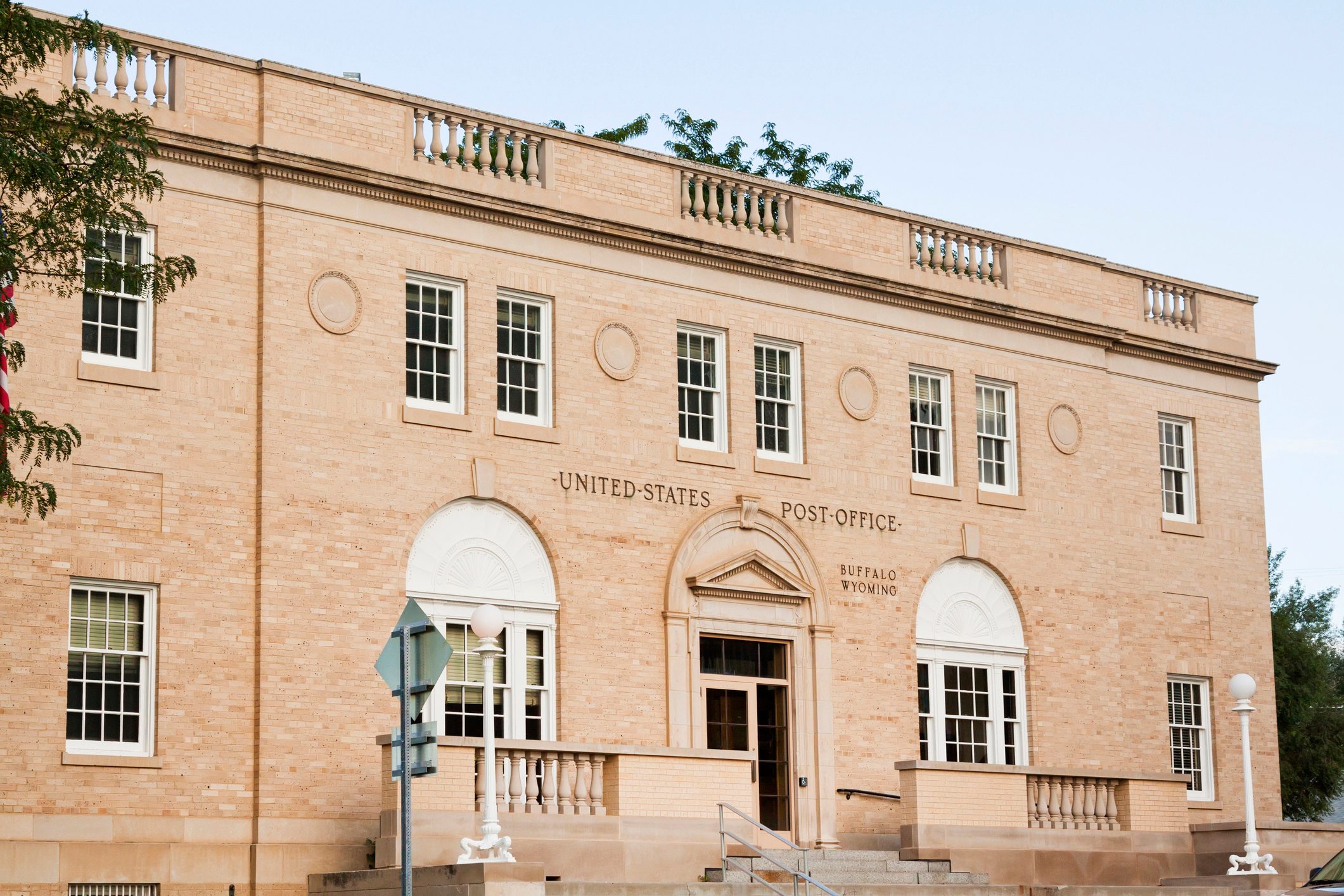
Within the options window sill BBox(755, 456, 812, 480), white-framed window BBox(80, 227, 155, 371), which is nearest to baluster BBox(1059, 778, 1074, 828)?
window sill BBox(755, 456, 812, 480)

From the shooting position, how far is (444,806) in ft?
73.1

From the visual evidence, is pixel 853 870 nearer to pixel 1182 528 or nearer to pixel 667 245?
pixel 667 245

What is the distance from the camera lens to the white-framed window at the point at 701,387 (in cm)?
2856

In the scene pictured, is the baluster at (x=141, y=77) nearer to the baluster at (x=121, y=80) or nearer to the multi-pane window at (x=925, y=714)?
the baluster at (x=121, y=80)

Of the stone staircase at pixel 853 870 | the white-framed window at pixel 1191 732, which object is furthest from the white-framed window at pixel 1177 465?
the stone staircase at pixel 853 870

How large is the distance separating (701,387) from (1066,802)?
785 centimetres

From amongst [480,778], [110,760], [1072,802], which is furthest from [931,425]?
[110,760]

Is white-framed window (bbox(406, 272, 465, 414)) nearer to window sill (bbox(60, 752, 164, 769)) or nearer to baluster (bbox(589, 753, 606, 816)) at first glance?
baluster (bbox(589, 753, 606, 816))

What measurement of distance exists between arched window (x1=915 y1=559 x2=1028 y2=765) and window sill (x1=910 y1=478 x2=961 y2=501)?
1.00 meters

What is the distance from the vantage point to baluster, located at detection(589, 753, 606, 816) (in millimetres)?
23688

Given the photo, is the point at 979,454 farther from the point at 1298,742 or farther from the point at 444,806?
the point at 1298,742

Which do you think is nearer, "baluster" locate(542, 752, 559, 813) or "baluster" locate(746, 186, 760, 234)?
"baluster" locate(542, 752, 559, 813)

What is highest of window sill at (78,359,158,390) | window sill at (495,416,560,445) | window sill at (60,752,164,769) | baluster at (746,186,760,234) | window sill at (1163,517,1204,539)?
baluster at (746,186,760,234)

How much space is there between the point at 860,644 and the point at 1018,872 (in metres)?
4.05
